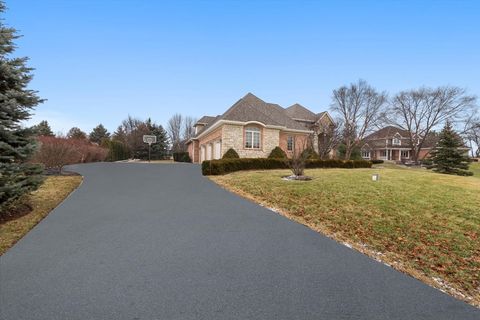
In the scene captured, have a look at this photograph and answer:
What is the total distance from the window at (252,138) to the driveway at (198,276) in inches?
634

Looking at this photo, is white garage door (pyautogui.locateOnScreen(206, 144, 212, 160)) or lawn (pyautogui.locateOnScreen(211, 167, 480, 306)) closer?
lawn (pyautogui.locateOnScreen(211, 167, 480, 306))

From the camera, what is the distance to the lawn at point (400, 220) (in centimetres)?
408

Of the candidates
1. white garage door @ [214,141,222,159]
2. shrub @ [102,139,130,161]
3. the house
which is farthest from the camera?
shrub @ [102,139,130,161]

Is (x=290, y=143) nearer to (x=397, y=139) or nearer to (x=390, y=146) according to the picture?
(x=390, y=146)

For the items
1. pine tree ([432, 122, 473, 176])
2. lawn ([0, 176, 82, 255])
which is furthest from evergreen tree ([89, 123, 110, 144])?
pine tree ([432, 122, 473, 176])

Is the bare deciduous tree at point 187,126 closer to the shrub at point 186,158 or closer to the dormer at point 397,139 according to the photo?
the shrub at point 186,158

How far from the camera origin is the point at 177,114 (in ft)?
217

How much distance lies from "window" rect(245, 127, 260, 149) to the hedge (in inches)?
203

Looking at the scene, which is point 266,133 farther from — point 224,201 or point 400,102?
point 400,102

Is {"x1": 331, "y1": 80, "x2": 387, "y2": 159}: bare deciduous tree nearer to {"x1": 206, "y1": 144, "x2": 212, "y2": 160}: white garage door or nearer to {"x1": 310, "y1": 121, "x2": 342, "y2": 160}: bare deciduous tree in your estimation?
{"x1": 310, "y1": 121, "x2": 342, "y2": 160}: bare deciduous tree

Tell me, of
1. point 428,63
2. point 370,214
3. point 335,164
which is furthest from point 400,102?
point 370,214

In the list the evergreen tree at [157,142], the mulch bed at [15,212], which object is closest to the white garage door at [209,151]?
the mulch bed at [15,212]

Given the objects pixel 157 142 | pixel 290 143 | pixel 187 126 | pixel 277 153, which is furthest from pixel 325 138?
pixel 187 126

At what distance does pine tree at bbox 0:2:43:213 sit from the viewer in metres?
5.79
